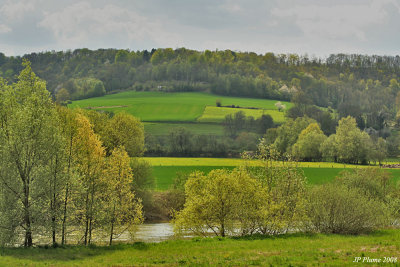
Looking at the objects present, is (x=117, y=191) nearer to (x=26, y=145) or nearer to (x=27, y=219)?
(x=27, y=219)

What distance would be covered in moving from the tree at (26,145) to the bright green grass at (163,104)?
11826 centimetres

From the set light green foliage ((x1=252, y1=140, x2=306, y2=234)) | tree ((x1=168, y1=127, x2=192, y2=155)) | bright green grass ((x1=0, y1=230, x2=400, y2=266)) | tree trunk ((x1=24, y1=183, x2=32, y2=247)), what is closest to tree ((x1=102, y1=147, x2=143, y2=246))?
bright green grass ((x1=0, y1=230, x2=400, y2=266))

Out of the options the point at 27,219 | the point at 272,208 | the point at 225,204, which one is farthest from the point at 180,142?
the point at 27,219

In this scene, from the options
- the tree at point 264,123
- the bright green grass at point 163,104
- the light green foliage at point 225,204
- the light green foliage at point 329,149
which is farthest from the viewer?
the bright green grass at point 163,104

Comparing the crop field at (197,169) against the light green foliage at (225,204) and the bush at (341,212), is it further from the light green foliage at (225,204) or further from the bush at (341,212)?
the bush at (341,212)

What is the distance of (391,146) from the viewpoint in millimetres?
157500

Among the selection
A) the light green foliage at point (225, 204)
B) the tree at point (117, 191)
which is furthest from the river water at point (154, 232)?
the light green foliage at point (225, 204)

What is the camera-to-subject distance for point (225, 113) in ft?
563

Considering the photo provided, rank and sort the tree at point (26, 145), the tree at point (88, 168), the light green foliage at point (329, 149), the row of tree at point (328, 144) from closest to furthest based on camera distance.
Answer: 1. the tree at point (26, 145)
2. the tree at point (88, 168)
3. the row of tree at point (328, 144)
4. the light green foliage at point (329, 149)

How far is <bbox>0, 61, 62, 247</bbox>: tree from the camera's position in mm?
A: 36031

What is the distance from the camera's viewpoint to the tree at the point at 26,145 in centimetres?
3603

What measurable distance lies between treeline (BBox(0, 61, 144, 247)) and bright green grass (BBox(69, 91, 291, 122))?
114796 millimetres

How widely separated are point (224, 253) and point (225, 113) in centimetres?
14225

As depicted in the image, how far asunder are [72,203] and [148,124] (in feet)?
370
